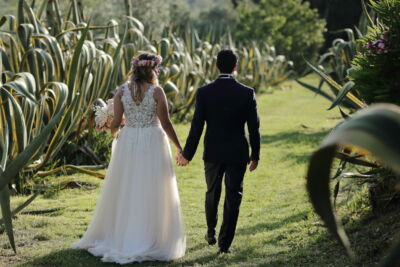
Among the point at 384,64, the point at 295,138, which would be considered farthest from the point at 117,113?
the point at 295,138

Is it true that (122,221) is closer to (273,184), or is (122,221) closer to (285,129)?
(273,184)

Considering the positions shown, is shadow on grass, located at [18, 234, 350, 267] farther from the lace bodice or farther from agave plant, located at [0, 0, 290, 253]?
the lace bodice

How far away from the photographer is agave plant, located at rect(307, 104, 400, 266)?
1562mm

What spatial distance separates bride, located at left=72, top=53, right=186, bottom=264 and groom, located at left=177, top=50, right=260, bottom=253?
349 millimetres

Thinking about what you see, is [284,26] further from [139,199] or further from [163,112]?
[139,199]

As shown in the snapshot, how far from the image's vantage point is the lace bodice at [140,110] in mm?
5652

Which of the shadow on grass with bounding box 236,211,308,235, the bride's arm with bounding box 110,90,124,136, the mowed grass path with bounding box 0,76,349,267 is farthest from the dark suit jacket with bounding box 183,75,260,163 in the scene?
the shadow on grass with bounding box 236,211,308,235

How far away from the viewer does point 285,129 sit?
14.4 metres

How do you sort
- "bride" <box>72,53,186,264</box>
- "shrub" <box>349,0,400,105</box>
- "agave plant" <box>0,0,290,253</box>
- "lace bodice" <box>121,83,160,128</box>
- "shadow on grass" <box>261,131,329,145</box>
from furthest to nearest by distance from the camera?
"shadow on grass" <box>261,131,329,145</box>, "agave plant" <box>0,0,290,253</box>, "lace bodice" <box>121,83,160,128</box>, "bride" <box>72,53,186,264</box>, "shrub" <box>349,0,400,105</box>

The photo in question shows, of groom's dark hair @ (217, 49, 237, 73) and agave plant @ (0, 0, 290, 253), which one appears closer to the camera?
groom's dark hair @ (217, 49, 237, 73)

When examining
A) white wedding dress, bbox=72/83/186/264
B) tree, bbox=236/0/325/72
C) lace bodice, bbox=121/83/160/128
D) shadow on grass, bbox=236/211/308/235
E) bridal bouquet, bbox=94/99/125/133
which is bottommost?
tree, bbox=236/0/325/72

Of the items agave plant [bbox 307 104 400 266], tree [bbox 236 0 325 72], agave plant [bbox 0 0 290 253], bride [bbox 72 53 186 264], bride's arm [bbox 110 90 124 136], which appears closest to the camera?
agave plant [bbox 307 104 400 266]

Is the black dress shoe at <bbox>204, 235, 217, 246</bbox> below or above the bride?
below

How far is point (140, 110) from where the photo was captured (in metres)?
5.67
